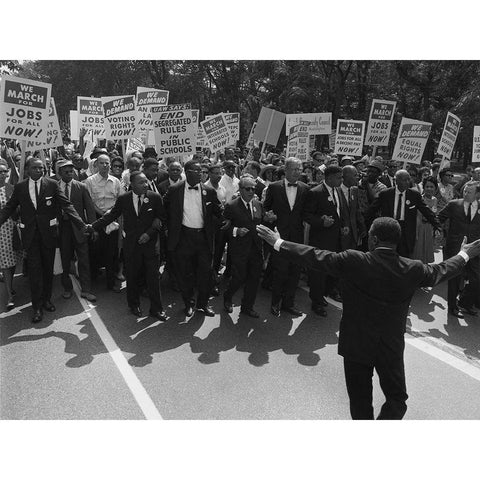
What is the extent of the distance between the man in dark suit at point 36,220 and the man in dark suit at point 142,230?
61 cm

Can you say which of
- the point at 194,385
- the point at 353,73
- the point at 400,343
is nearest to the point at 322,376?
the point at 194,385

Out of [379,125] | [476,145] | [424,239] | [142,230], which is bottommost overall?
[424,239]

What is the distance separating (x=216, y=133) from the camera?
11.3 metres

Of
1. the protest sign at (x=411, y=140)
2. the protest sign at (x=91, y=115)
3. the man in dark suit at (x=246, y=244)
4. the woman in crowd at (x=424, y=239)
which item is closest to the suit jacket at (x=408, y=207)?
the woman in crowd at (x=424, y=239)

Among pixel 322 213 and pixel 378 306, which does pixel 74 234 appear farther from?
pixel 378 306

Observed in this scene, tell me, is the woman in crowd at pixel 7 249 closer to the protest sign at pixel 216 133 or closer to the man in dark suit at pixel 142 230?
the man in dark suit at pixel 142 230

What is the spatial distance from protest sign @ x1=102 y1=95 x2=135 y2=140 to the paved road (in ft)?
13.8

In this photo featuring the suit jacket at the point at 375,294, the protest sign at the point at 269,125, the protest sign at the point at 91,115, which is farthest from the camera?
the protest sign at the point at 91,115

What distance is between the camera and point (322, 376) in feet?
16.8

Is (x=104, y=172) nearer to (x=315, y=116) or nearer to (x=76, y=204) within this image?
(x=76, y=204)

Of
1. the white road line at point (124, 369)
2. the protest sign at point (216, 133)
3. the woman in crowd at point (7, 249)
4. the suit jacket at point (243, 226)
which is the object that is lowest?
the white road line at point (124, 369)

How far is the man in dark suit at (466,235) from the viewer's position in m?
6.98

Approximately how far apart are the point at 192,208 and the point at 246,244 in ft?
2.88

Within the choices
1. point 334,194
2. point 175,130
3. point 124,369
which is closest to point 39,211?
point 124,369
